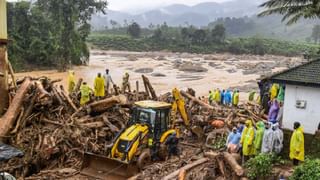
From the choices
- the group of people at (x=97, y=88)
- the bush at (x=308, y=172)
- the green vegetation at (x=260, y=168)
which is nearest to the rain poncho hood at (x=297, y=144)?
the green vegetation at (x=260, y=168)

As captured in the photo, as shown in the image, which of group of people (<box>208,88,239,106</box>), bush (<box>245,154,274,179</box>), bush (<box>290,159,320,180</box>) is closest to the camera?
bush (<box>290,159,320,180</box>)

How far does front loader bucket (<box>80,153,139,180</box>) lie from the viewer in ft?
A: 45.2

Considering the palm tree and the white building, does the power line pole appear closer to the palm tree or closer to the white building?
the white building

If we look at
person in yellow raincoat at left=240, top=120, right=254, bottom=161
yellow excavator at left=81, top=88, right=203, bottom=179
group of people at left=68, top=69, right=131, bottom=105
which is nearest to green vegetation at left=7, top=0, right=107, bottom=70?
group of people at left=68, top=69, right=131, bottom=105

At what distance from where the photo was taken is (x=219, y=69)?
2625 inches

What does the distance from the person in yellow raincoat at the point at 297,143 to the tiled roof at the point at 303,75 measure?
6.18 feet

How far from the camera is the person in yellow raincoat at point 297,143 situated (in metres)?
12.9

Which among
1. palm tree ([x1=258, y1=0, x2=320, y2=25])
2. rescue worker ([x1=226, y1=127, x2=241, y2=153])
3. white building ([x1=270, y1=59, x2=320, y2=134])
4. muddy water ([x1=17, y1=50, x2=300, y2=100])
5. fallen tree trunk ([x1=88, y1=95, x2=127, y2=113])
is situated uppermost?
palm tree ([x1=258, y1=0, x2=320, y2=25])

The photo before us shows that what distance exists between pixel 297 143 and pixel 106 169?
5452mm

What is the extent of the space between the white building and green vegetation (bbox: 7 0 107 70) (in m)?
40.1

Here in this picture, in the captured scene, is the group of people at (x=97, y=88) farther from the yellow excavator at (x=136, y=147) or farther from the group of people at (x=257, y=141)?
the group of people at (x=257, y=141)

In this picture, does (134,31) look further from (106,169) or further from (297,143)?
(297,143)

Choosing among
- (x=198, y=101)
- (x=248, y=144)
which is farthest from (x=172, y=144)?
(x=198, y=101)

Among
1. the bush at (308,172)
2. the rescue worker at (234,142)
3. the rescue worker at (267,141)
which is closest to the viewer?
the bush at (308,172)
